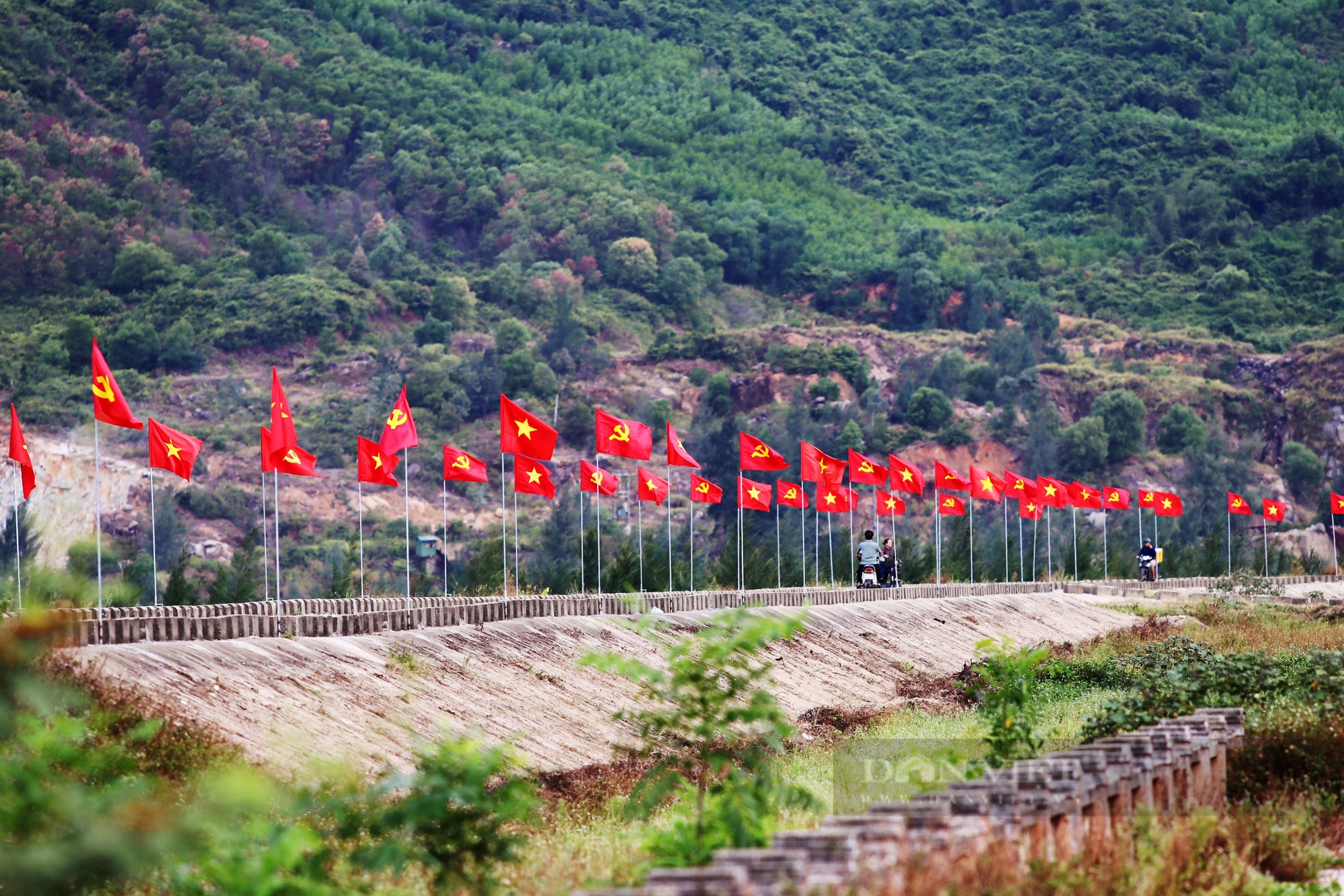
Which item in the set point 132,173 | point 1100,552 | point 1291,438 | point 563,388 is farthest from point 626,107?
point 1100,552

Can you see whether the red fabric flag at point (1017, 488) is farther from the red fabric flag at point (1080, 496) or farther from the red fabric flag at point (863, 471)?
the red fabric flag at point (863, 471)

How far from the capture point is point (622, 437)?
3219 centimetres

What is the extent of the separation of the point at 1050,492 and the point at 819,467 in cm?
1749

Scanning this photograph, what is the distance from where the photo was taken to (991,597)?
130 feet

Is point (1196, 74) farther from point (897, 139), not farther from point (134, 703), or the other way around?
point (134, 703)

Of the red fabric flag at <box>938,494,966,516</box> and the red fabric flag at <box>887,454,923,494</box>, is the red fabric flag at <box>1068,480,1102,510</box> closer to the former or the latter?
the red fabric flag at <box>938,494,966,516</box>

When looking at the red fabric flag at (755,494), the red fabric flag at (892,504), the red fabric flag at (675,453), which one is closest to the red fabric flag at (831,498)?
the red fabric flag at (755,494)

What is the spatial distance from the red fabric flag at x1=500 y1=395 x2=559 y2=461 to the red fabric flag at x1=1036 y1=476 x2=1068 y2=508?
2919cm

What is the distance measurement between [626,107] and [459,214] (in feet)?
129

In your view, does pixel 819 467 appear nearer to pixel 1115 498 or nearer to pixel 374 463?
pixel 374 463

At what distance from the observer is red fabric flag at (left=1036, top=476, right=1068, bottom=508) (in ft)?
180

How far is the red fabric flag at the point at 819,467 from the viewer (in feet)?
133

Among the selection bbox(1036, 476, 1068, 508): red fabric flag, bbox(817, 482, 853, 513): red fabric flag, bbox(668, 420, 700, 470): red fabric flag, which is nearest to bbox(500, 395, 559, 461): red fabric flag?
bbox(668, 420, 700, 470): red fabric flag

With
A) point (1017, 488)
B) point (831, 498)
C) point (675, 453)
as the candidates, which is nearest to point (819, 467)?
point (831, 498)
